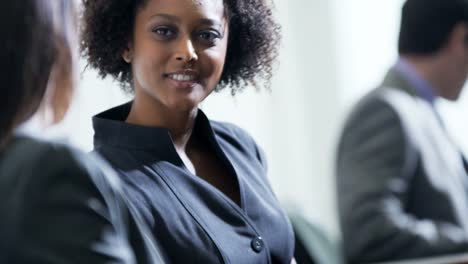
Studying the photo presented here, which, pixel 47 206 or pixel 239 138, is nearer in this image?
pixel 47 206

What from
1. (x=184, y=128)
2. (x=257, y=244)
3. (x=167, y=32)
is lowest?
(x=257, y=244)

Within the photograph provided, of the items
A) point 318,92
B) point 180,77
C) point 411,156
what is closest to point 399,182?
point 411,156

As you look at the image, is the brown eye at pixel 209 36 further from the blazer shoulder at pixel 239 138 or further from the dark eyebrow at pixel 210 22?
the blazer shoulder at pixel 239 138

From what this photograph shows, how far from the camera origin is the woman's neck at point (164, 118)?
86 centimetres

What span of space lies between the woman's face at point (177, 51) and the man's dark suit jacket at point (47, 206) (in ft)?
0.93

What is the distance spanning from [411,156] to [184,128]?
0.27 meters

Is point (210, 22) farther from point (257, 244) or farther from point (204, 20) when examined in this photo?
point (257, 244)

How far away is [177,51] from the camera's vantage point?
0.82 m

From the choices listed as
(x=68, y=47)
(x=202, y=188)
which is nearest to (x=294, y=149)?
(x=202, y=188)

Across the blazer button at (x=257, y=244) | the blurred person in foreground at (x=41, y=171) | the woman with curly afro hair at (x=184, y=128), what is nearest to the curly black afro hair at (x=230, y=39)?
the woman with curly afro hair at (x=184, y=128)

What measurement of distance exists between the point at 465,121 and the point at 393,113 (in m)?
0.07

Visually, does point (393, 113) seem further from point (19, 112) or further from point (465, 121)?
point (19, 112)

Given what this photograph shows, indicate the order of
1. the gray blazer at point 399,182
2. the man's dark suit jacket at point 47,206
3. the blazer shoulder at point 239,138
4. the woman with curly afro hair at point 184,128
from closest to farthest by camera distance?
the man's dark suit jacket at point 47,206 → the gray blazer at point 399,182 → the woman with curly afro hair at point 184,128 → the blazer shoulder at point 239,138

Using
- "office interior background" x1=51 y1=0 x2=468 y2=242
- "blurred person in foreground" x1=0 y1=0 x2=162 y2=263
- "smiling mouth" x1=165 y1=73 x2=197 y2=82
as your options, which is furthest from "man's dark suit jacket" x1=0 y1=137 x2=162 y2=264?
"smiling mouth" x1=165 y1=73 x2=197 y2=82
